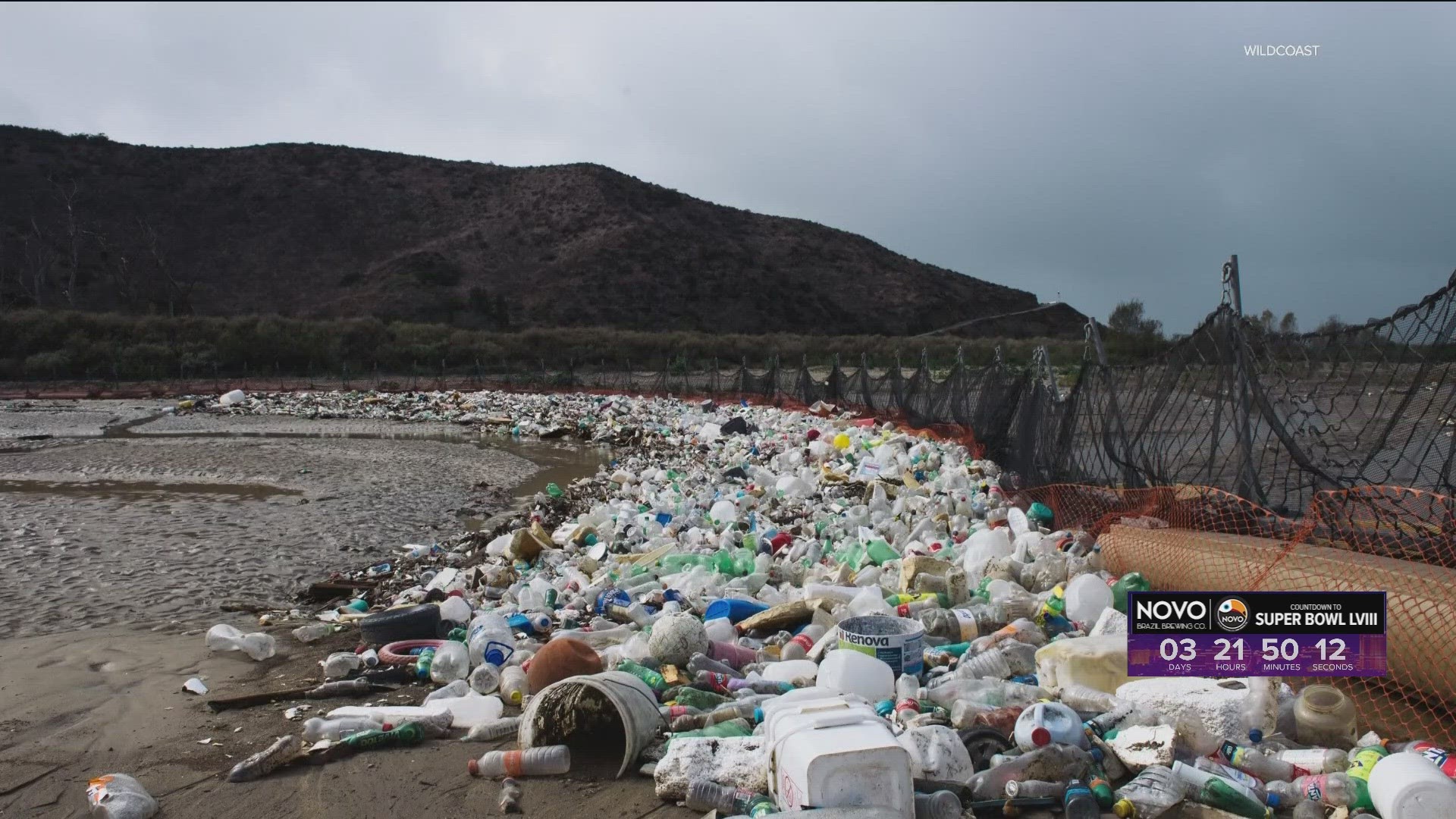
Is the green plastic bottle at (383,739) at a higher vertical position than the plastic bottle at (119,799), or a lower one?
higher

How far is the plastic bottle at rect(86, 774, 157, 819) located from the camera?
256cm

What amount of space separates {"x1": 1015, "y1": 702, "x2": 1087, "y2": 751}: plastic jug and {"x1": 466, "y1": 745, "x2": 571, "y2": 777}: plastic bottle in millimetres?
1293

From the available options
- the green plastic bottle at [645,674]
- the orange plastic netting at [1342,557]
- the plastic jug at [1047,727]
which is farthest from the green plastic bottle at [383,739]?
the orange plastic netting at [1342,557]

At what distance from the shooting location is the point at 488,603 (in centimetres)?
476

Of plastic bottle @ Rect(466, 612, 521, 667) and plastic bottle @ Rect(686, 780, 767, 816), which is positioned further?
plastic bottle @ Rect(466, 612, 521, 667)

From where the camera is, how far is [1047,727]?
2.45m

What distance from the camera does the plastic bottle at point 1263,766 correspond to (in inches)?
93.9

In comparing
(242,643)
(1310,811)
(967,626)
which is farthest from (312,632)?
(1310,811)

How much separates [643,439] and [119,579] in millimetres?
8567

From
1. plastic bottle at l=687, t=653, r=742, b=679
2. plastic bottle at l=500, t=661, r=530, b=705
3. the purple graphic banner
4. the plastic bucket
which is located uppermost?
the purple graphic banner

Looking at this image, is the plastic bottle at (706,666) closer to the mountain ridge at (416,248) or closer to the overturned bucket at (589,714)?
the overturned bucket at (589,714)

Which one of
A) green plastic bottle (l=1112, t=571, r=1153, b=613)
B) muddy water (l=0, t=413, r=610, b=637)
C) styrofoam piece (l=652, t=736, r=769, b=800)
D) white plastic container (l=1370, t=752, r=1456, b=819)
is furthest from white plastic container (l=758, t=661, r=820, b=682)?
muddy water (l=0, t=413, r=610, b=637)

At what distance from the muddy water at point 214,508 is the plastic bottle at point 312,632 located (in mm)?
850

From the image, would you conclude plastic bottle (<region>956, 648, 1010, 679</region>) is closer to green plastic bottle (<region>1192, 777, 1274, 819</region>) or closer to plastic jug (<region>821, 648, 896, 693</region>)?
plastic jug (<region>821, 648, 896, 693</region>)
